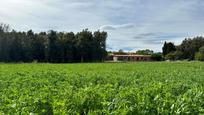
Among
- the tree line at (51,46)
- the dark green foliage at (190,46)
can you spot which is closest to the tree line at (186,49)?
the dark green foliage at (190,46)

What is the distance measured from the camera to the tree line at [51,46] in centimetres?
8338

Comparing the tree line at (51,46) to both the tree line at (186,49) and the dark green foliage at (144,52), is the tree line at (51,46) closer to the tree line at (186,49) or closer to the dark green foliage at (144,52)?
the tree line at (186,49)

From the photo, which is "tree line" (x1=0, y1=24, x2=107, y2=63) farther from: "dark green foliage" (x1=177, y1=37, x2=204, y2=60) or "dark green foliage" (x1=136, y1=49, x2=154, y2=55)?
"dark green foliage" (x1=136, y1=49, x2=154, y2=55)

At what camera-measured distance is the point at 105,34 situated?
105 m

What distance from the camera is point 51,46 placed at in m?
88.3

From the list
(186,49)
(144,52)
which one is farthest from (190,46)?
(144,52)

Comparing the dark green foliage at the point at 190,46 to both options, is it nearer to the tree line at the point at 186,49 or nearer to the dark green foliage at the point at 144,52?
the tree line at the point at 186,49

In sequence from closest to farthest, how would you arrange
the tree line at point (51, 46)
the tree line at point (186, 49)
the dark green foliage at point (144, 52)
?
the tree line at point (51, 46), the tree line at point (186, 49), the dark green foliage at point (144, 52)

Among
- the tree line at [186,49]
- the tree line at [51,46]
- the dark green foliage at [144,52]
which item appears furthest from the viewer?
the dark green foliage at [144,52]

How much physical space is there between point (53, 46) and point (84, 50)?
400 inches

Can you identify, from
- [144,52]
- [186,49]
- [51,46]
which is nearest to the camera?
[51,46]

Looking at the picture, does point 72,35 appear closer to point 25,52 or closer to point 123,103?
point 25,52

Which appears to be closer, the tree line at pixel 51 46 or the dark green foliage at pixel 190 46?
the tree line at pixel 51 46

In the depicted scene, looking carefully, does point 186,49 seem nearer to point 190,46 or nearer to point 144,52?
point 190,46
